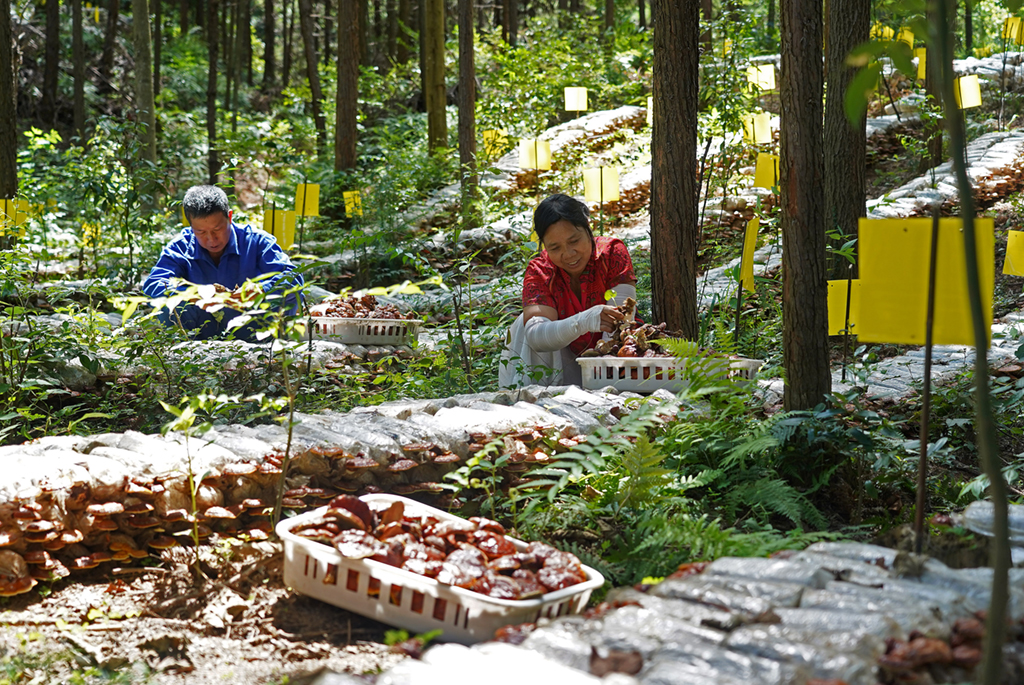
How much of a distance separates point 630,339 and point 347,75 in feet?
26.4

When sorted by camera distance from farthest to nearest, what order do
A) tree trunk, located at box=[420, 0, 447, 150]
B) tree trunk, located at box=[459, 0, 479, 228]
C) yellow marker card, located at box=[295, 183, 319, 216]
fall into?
tree trunk, located at box=[420, 0, 447, 150]
tree trunk, located at box=[459, 0, 479, 228]
yellow marker card, located at box=[295, 183, 319, 216]

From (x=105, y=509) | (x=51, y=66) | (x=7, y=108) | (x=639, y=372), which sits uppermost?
(x=51, y=66)

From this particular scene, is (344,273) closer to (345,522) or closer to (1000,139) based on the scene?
(345,522)

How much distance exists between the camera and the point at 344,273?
28.8 feet

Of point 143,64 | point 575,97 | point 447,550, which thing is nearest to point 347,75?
A: point 143,64

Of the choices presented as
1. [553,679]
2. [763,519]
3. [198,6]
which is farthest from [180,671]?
[198,6]

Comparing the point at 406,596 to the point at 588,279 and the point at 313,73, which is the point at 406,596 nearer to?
the point at 588,279

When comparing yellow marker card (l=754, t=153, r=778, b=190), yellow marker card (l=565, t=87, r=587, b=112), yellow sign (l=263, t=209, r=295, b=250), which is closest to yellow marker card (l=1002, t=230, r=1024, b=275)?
yellow marker card (l=754, t=153, r=778, b=190)

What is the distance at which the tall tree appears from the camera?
10.9m

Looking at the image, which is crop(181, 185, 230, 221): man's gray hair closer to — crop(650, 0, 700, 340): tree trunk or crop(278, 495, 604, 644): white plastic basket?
crop(650, 0, 700, 340): tree trunk

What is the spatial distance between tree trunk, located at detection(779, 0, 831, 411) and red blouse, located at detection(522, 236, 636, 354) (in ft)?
4.71

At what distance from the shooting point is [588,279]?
181 inches

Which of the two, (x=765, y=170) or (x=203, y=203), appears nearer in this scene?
(x=203, y=203)

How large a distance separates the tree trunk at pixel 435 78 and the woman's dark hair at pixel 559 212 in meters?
7.67
